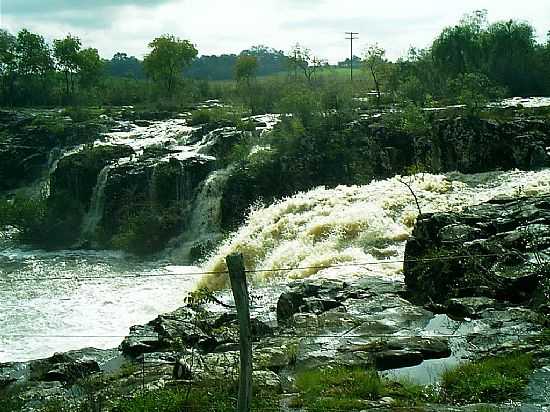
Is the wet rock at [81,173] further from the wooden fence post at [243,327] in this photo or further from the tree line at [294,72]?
the wooden fence post at [243,327]

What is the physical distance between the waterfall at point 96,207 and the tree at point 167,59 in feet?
77.2

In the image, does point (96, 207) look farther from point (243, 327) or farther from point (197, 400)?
point (243, 327)

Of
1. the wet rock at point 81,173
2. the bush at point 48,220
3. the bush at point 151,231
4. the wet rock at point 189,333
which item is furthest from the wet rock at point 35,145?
the wet rock at point 189,333

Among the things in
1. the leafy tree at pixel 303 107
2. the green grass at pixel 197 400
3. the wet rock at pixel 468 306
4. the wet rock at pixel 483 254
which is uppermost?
the leafy tree at pixel 303 107

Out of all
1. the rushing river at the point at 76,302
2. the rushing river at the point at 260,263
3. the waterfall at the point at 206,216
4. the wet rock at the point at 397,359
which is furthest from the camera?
the waterfall at the point at 206,216

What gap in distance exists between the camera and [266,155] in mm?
26047

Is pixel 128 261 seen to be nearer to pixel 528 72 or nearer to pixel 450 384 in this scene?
pixel 450 384

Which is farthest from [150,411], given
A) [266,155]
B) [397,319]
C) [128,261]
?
[266,155]

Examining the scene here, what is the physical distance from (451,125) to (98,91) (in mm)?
36233

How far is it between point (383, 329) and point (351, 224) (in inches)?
312

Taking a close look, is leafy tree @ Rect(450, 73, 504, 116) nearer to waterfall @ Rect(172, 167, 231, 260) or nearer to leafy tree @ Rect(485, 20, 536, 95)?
leafy tree @ Rect(485, 20, 536, 95)

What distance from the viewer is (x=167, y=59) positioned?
5084cm

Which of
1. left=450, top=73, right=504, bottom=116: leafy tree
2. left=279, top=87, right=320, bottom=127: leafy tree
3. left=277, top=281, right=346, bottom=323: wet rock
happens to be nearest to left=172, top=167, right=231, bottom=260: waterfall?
left=279, top=87, right=320, bottom=127: leafy tree

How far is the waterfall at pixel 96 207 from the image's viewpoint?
28000mm
